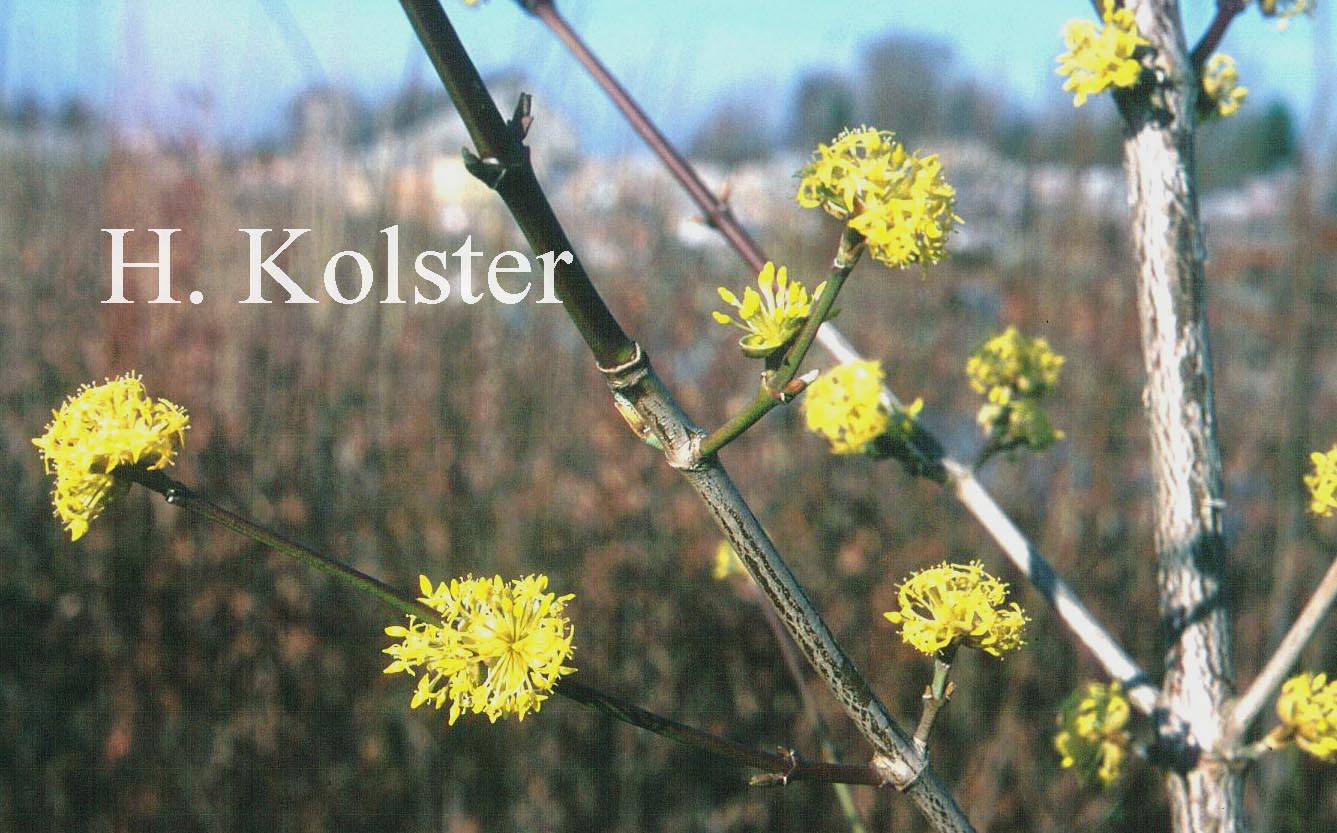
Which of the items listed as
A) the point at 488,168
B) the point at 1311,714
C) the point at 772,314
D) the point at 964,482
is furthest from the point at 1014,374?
the point at 488,168

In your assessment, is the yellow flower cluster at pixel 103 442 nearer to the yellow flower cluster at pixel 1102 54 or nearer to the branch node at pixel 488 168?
the branch node at pixel 488 168

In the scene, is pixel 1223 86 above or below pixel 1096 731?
above

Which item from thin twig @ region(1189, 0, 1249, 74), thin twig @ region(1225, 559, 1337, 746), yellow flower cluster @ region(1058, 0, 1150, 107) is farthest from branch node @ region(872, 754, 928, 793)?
Result: thin twig @ region(1189, 0, 1249, 74)

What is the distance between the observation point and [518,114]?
0.49 meters

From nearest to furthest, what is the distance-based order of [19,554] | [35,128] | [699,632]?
[19,554], [699,632], [35,128]

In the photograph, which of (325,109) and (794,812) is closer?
(794,812)

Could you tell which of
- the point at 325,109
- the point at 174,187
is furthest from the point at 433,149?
the point at 174,187

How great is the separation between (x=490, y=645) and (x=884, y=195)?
286 millimetres

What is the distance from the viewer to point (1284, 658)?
759mm

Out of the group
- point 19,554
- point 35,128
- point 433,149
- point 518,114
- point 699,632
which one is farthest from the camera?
point 35,128

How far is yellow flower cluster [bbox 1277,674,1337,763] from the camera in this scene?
2.55ft

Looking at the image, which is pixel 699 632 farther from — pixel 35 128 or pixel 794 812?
pixel 35 128

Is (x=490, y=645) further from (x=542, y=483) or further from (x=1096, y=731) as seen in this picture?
(x=542, y=483)

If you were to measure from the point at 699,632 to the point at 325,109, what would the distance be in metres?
1.87
